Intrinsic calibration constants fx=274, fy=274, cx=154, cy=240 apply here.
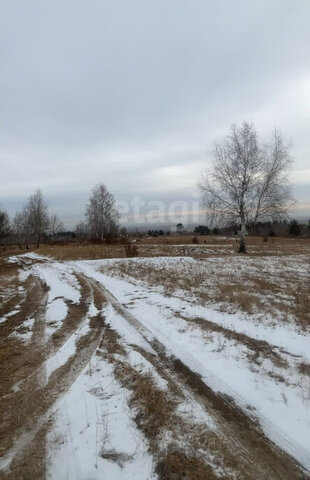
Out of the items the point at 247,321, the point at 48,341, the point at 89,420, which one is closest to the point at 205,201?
the point at 247,321

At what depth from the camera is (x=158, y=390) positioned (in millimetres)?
3822

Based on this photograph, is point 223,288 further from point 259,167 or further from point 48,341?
point 259,167

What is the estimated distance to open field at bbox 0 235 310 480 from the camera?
2678mm

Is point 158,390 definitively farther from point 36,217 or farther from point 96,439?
point 36,217

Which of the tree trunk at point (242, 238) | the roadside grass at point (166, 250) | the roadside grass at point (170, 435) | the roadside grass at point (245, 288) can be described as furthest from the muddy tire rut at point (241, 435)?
the tree trunk at point (242, 238)

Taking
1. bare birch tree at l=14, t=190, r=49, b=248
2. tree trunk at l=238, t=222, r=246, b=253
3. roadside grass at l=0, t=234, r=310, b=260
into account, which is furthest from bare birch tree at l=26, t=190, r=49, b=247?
tree trunk at l=238, t=222, r=246, b=253

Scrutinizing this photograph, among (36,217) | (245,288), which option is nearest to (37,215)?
(36,217)

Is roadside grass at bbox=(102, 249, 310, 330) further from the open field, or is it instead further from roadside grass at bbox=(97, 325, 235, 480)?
roadside grass at bbox=(97, 325, 235, 480)

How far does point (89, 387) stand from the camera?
13.0ft

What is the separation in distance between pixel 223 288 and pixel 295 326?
11.5ft

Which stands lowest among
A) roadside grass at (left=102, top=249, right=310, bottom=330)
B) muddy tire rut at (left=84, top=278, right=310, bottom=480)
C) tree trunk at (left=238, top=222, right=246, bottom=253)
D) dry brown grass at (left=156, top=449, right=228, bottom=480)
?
muddy tire rut at (left=84, top=278, right=310, bottom=480)

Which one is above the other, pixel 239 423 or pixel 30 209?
pixel 30 209

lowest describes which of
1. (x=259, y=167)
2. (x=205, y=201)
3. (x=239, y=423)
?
(x=239, y=423)

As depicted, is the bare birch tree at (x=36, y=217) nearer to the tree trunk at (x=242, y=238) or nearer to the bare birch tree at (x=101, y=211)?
the bare birch tree at (x=101, y=211)
